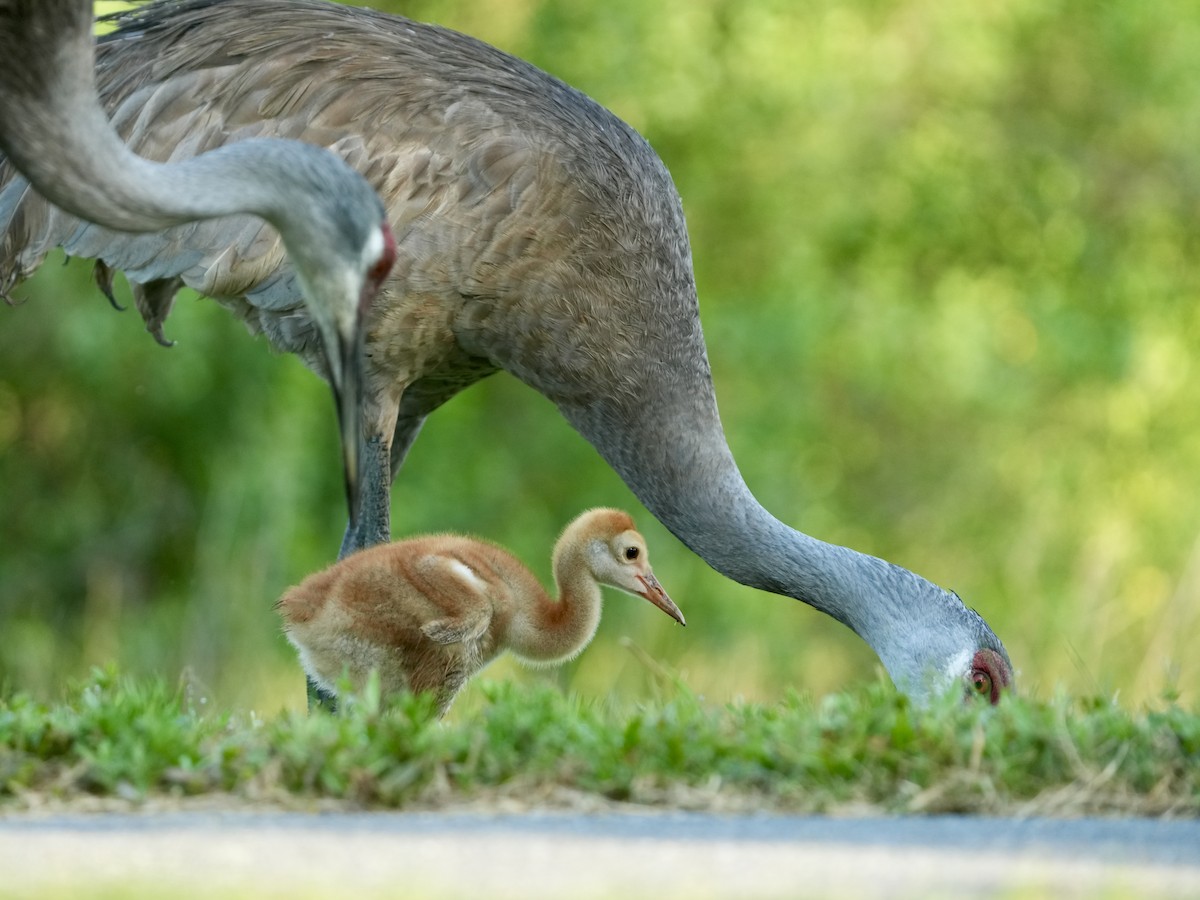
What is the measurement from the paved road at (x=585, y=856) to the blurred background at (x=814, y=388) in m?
6.05

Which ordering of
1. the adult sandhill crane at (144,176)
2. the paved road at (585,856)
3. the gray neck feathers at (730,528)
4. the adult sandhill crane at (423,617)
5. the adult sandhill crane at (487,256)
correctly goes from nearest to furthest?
1. the paved road at (585,856)
2. the adult sandhill crane at (144,176)
3. the adult sandhill crane at (423,617)
4. the gray neck feathers at (730,528)
5. the adult sandhill crane at (487,256)

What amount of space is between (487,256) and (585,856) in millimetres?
3154

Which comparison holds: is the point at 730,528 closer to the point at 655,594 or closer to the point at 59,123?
the point at 655,594

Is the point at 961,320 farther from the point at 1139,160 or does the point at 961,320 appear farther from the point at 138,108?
the point at 138,108

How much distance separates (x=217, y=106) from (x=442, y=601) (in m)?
2.06

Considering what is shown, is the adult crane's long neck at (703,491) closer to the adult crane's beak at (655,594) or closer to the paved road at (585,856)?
the adult crane's beak at (655,594)

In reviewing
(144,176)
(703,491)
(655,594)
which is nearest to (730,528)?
(703,491)

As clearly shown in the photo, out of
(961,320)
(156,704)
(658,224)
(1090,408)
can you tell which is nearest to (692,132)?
(961,320)

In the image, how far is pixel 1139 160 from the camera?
14969 millimetres

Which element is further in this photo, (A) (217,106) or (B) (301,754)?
(A) (217,106)

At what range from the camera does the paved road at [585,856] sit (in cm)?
293

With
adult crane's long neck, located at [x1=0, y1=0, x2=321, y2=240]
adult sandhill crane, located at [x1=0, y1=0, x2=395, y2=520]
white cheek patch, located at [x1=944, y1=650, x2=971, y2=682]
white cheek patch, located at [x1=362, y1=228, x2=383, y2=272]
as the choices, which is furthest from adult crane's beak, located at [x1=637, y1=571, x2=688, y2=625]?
adult crane's long neck, located at [x1=0, y1=0, x2=321, y2=240]

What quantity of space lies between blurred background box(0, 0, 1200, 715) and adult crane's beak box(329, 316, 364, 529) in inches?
188

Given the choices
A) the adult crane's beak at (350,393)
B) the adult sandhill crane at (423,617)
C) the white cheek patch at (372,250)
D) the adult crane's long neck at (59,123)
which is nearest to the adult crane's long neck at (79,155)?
the adult crane's long neck at (59,123)
